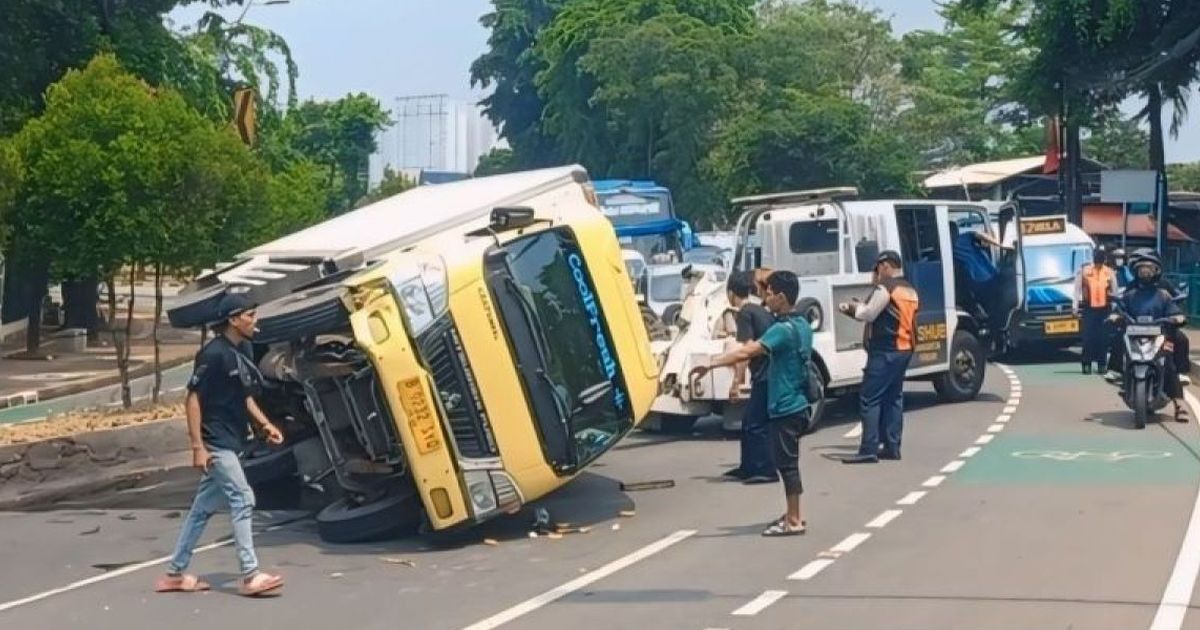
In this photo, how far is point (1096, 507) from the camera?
12.9 meters

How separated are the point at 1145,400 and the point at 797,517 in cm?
726

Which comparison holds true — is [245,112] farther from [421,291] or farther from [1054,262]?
[421,291]

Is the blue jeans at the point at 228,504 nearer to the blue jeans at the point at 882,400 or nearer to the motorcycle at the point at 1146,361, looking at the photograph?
the blue jeans at the point at 882,400

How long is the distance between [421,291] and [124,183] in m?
11.7

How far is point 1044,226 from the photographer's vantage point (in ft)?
96.5

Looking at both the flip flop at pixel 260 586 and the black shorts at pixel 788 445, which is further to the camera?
the black shorts at pixel 788 445

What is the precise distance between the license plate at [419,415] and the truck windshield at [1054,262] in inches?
702

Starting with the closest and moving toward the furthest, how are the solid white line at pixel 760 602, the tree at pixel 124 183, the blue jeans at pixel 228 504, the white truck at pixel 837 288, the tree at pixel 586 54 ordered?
the solid white line at pixel 760 602
the blue jeans at pixel 228 504
the white truck at pixel 837 288
the tree at pixel 124 183
the tree at pixel 586 54

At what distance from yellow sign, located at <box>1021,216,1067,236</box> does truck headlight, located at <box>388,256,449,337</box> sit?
19.1 metres

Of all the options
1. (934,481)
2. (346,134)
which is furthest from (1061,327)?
(346,134)

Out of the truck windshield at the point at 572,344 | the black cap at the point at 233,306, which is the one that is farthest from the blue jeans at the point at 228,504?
the truck windshield at the point at 572,344

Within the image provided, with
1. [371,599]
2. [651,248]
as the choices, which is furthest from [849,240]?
[651,248]

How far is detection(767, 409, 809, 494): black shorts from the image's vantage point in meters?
11.8

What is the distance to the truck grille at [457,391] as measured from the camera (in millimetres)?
11773
